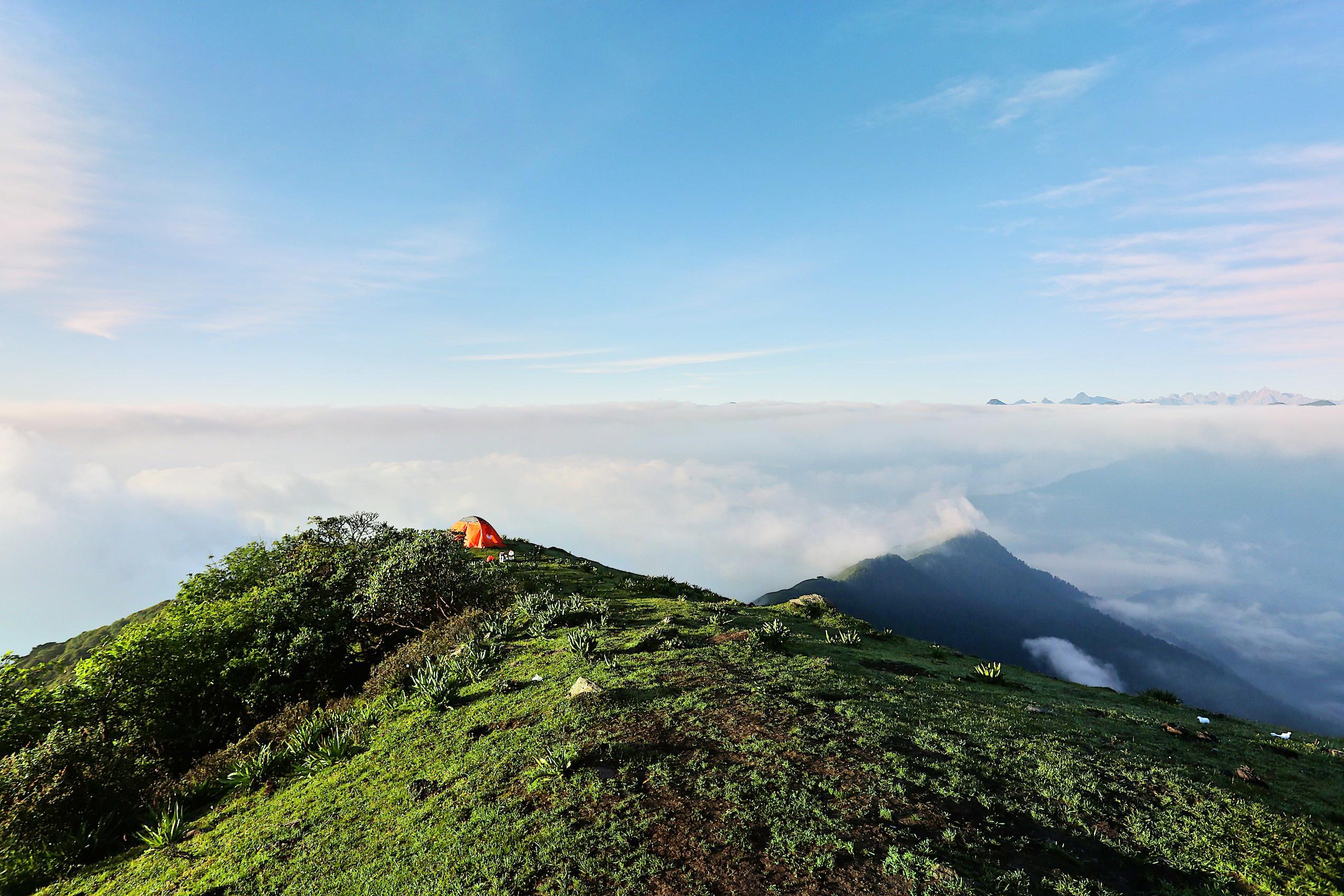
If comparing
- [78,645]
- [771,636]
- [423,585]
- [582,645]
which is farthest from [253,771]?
[78,645]

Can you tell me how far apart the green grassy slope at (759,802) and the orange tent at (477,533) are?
24.0 meters

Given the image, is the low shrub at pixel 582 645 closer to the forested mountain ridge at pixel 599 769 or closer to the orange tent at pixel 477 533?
the forested mountain ridge at pixel 599 769

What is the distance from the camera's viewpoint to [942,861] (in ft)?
23.2

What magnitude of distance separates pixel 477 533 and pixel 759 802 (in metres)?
33.5

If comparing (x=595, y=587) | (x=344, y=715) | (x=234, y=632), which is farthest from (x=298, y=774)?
(x=595, y=587)

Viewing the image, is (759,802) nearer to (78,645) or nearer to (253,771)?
(253,771)

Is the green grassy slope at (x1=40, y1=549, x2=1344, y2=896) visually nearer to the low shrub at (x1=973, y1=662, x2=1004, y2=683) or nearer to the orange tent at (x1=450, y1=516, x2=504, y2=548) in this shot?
the low shrub at (x1=973, y1=662, x2=1004, y2=683)

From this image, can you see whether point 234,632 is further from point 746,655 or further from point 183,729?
point 746,655

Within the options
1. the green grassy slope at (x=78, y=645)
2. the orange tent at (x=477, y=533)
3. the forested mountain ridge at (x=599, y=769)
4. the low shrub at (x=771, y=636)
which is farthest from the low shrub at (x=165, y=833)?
the green grassy slope at (x=78, y=645)

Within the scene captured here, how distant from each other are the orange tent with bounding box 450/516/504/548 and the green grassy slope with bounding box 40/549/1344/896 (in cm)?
2402

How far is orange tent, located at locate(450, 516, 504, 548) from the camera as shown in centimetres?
3725

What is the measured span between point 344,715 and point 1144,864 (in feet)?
53.3

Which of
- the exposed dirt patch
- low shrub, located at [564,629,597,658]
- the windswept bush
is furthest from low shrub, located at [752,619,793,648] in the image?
the windswept bush

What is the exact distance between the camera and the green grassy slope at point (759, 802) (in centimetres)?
714
